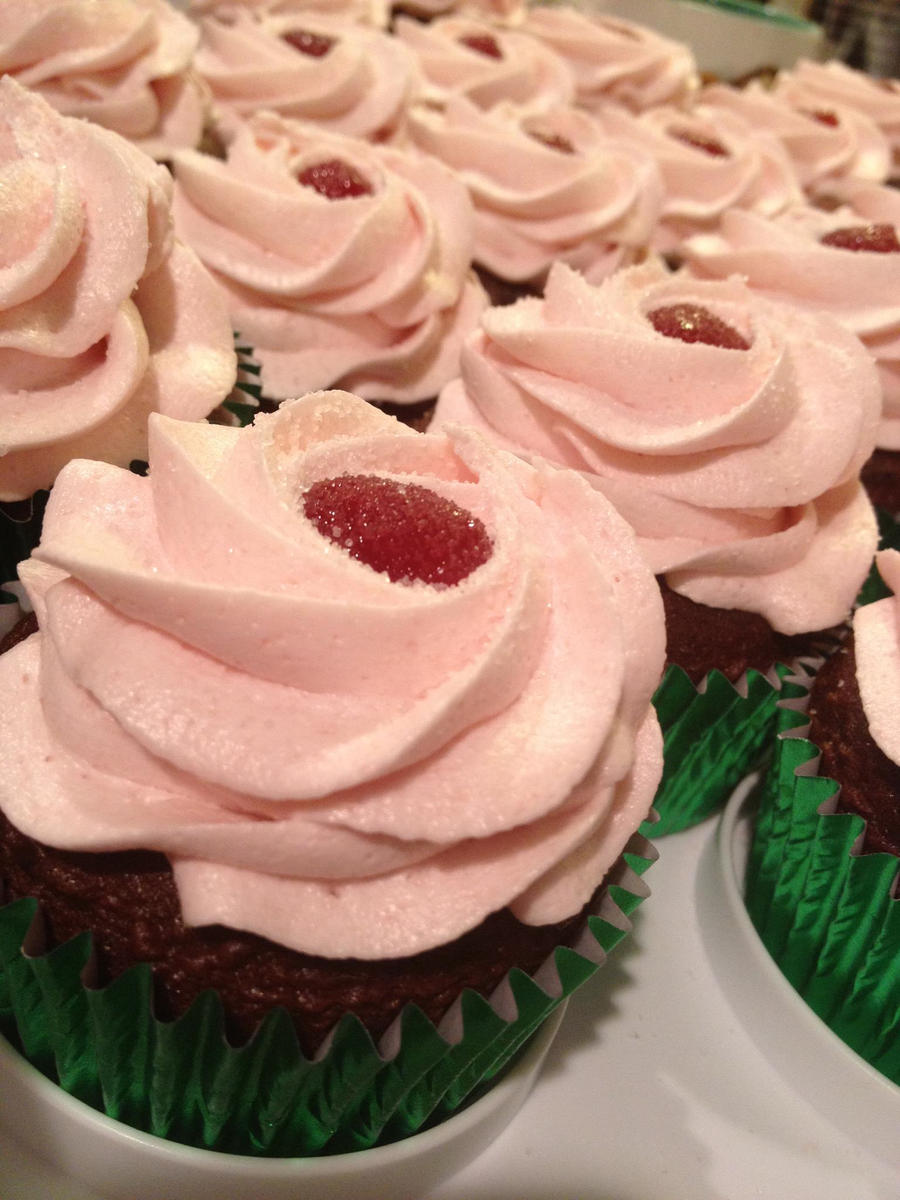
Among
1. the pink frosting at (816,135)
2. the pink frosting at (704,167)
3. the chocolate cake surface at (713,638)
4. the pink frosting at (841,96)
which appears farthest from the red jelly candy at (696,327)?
the pink frosting at (841,96)

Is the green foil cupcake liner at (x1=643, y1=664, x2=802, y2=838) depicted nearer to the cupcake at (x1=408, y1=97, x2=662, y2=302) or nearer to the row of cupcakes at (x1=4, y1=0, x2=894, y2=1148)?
the row of cupcakes at (x1=4, y1=0, x2=894, y2=1148)

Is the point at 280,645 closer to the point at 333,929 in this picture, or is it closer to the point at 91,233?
the point at 333,929

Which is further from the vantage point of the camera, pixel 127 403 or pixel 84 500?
pixel 127 403

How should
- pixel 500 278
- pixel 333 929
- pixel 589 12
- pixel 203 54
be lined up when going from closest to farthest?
pixel 333 929, pixel 500 278, pixel 203 54, pixel 589 12

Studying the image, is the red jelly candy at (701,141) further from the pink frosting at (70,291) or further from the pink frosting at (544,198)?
the pink frosting at (70,291)

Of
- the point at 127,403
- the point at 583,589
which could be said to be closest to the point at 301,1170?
the point at 583,589

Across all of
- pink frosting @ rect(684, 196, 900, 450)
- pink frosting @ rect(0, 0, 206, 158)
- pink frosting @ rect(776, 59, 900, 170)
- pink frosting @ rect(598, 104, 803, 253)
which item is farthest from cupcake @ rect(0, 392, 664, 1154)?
pink frosting @ rect(776, 59, 900, 170)
